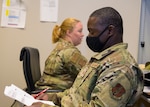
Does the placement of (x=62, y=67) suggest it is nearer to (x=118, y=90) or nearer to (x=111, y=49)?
(x=111, y=49)

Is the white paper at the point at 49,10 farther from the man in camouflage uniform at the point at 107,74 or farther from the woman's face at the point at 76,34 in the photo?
the man in camouflage uniform at the point at 107,74

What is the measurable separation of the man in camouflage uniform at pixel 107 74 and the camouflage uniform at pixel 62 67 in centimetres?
65

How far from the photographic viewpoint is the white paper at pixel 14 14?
2666 millimetres

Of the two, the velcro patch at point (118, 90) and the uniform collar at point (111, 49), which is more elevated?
the uniform collar at point (111, 49)

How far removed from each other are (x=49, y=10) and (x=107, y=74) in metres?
1.77

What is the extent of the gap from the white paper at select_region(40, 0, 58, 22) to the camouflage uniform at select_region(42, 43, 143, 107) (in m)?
1.49

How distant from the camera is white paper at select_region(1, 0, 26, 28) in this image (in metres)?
2.67

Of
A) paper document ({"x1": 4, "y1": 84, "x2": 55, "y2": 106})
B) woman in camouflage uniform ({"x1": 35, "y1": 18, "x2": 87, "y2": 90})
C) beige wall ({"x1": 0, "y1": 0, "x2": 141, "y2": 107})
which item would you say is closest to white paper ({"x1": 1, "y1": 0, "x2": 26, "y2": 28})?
beige wall ({"x1": 0, "y1": 0, "x2": 141, "y2": 107})

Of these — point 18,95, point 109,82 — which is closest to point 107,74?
point 109,82

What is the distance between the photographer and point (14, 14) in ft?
8.82

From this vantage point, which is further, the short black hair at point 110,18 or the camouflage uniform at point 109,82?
the short black hair at point 110,18

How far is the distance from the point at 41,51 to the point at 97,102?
1761 mm

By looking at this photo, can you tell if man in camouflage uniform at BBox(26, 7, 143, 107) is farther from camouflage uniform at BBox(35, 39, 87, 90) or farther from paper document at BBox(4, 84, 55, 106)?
camouflage uniform at BBox(35, 39, 87, 90)

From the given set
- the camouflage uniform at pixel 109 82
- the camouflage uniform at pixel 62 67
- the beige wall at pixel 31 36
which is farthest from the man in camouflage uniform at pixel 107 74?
the beige wall at pixel 31 36
